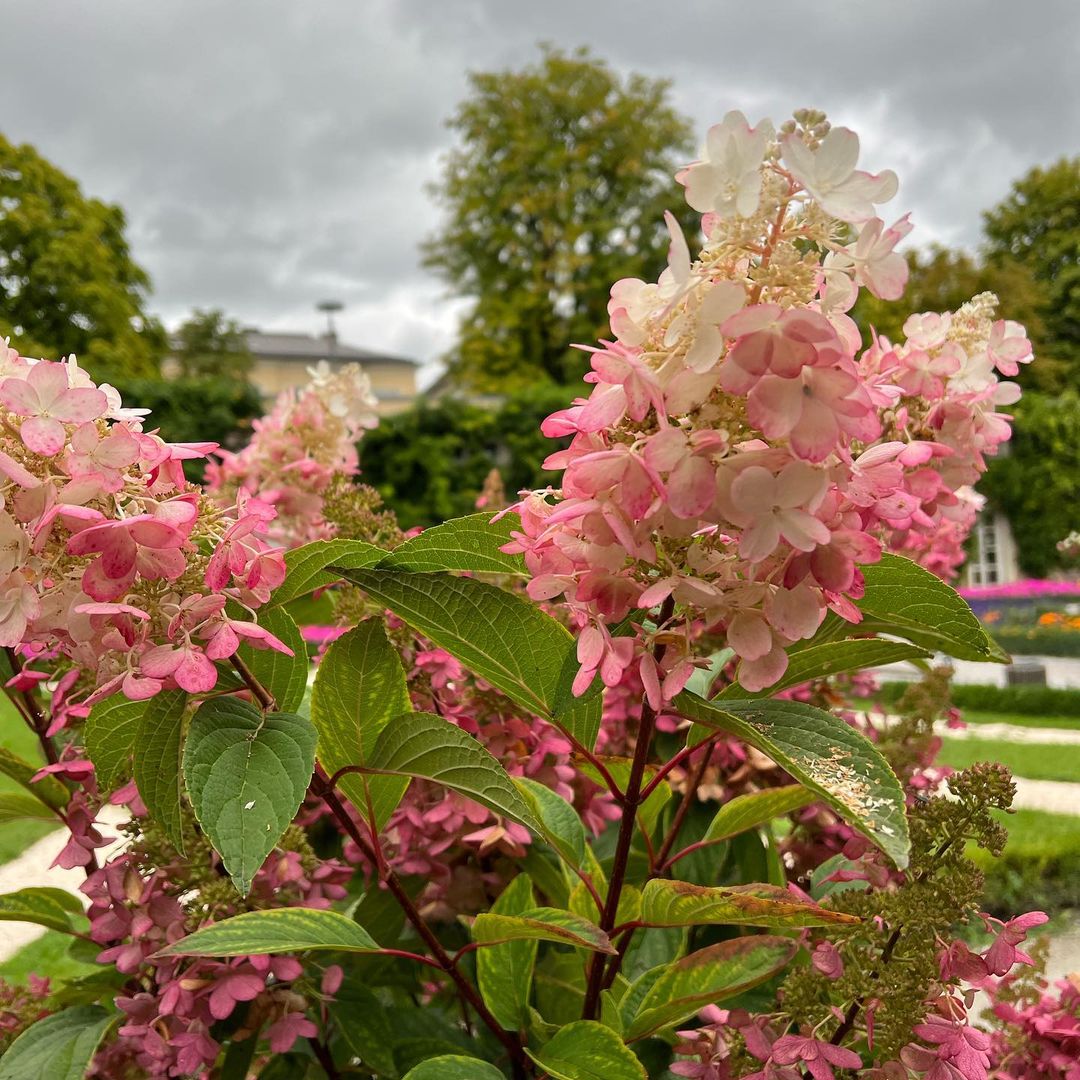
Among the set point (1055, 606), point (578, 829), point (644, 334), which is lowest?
point (1055, 606)

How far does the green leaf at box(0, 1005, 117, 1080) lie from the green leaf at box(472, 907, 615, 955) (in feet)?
1.34

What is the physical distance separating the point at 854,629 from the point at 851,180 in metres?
0.46

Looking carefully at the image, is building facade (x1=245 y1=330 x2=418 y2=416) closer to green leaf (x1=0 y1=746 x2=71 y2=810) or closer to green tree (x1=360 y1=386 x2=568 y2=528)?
green tree (x1=360 y1=386 x2=568 y2=528)

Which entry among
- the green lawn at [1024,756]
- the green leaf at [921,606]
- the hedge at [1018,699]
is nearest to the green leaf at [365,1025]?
the green leaf at [921,606]

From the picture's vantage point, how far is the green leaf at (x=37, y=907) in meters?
1.02

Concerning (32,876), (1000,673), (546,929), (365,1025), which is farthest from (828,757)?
(1000,673)

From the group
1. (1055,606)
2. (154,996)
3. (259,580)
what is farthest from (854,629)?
(1055,606)

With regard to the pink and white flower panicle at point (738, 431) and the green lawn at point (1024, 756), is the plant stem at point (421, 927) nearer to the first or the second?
the pink and white flower panicle at point (738, 431)

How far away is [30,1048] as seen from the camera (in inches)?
36.0

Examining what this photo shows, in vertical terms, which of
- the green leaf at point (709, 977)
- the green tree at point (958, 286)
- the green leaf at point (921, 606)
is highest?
the green tree at point (958, 286)

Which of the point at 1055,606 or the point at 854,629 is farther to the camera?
the point at 1055,606

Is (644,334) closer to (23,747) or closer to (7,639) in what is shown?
(7,639)

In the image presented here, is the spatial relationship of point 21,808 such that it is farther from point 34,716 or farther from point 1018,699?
point 1018,699

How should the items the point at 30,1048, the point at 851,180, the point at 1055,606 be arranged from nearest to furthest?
the point at 851,180 < the point at 30,1048 < the point at 1055,606
